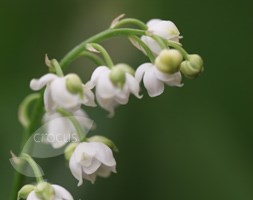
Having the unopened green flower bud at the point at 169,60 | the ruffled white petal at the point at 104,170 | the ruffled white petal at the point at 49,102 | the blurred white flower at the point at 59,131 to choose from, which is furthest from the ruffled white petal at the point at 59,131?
the unopened green flower bud at the point at 169,60

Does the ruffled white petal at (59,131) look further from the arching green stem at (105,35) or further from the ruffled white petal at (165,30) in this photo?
the ruffled white petal at (165,30)

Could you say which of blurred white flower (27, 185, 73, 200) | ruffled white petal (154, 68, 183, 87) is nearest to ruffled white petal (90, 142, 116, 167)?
blurred white flower (27, 185, 73, 200)

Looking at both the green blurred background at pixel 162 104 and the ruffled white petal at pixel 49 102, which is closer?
the ruffled white petal at pixel 49 102

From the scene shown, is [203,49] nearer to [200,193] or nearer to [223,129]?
[223,129]

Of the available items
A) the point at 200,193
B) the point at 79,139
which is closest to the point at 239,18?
the point at 200,193

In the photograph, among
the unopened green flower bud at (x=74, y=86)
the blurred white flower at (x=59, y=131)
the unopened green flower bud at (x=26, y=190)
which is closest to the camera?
Answer: the unopened green flower bud at (x=74, y=86)

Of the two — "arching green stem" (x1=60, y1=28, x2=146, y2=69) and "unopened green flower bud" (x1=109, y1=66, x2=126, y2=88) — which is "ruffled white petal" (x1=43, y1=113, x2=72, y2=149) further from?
"unopened green flower bud" (x1=109, y1=66, x2=126, y2=88)

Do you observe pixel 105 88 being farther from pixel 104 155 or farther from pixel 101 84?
pixel 104 155
